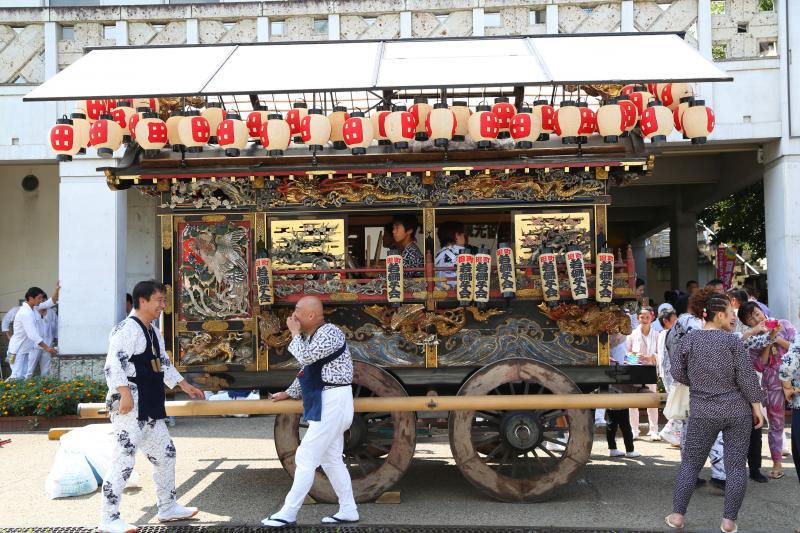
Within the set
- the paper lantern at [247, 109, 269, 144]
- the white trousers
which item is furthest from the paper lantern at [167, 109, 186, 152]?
the white trousers

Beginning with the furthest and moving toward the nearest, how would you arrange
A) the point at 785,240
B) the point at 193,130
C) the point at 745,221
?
1. the point at 745,221
2. the point at 785,240
3. the point at 193,130

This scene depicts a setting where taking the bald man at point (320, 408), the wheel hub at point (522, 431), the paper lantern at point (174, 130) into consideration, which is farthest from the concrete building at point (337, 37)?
the bald man at point (320, 408)

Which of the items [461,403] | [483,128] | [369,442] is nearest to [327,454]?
[369,442]

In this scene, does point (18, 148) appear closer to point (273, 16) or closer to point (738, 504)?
point (273, 16)

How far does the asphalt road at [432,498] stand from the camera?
6.11 metres

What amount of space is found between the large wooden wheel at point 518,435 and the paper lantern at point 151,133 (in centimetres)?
343

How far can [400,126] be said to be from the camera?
6633 millimetres

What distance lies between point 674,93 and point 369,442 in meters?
4.47

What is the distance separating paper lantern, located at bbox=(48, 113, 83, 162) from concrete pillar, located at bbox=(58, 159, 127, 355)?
4560 millimetres

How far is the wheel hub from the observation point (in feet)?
21.3

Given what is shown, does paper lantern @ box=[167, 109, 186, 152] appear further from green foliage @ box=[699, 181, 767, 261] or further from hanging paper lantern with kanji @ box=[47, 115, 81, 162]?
green foliage @ box=[699, 181, 767, 261]

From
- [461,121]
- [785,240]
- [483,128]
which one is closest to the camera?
[483,128]

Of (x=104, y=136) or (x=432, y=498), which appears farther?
(x=104, y=136)

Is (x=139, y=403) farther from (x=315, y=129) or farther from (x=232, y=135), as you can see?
(x=315, y=129)
